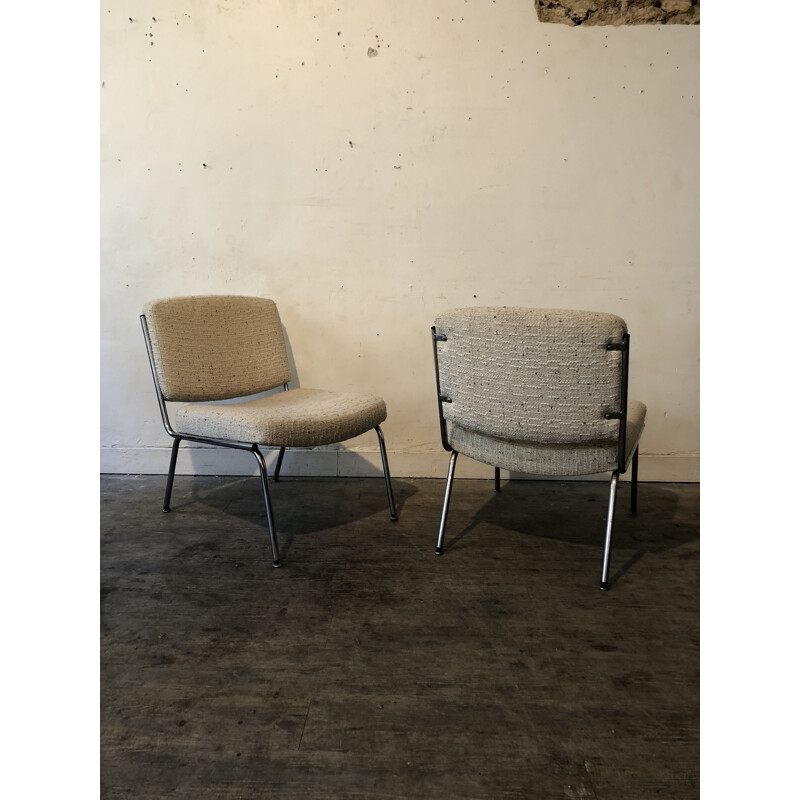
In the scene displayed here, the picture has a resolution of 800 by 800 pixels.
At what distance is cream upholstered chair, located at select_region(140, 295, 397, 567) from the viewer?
193 centimetres

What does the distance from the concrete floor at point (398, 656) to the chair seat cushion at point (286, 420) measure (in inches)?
15.3

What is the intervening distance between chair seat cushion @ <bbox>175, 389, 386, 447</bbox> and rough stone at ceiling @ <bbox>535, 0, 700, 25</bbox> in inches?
72.7

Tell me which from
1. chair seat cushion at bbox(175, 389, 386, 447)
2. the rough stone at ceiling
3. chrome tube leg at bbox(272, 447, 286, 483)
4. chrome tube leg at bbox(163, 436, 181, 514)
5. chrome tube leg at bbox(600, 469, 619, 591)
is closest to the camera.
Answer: chrome tube leg at bbox(600, 469, 619, 591)

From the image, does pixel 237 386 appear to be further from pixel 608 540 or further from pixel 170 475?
pixel 608 540

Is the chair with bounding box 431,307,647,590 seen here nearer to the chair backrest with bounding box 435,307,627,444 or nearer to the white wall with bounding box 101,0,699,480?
the chair backrest with bounding box 435,307,627,444

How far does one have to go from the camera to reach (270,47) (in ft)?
8.51

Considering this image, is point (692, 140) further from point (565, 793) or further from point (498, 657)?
point (565, 793)

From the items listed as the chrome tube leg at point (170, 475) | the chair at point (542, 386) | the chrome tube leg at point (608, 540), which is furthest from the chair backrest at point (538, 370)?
the chrome tube leg at point (170, 475)

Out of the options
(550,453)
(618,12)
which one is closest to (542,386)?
(550,453)

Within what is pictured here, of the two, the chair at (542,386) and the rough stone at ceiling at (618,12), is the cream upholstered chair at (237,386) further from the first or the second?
the rough stone at ceiling at (618,12)

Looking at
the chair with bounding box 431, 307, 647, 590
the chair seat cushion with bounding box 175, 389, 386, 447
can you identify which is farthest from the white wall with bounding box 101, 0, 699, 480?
the chair with bounding box 431, 307, 647, 590

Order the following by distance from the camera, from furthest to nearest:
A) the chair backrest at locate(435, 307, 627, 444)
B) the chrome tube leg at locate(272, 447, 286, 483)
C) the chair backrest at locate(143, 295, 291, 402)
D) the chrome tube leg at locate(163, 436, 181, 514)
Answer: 1. the chrome tube leg at locate(272, 447, 286, 483)
2. the chrome tube leg at locate(163, 436, 181, 514)
3. the chair backrest at locate(143, 295, 291, 402)
4. the chair backrest at locate(435, 307, 627, 444)
